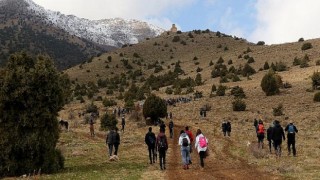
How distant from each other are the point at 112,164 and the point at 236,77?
61.2m

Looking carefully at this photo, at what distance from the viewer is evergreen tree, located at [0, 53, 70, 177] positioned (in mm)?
23875

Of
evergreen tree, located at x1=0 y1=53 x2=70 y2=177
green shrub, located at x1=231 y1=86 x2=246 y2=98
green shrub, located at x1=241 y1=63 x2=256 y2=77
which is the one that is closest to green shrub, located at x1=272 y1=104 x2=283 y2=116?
green shrub, located at x1=231 y1=86 x2=246 y2=98

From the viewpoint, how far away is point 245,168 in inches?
942

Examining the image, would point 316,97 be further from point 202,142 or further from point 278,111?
point 202,142

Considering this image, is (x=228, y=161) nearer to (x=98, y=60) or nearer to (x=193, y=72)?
(x=193, y=72)

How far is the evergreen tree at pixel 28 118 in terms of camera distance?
23.9 meters

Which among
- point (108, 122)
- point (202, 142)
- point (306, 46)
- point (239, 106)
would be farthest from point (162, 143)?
point (306, 46)

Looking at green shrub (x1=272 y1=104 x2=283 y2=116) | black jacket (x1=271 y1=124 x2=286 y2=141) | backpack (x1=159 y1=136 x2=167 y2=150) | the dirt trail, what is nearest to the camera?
the dirt trail

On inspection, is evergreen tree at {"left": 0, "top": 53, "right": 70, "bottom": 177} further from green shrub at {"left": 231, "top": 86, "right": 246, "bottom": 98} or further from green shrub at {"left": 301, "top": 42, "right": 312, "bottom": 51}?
green shrub at {"left": 301, "top": 42, "right": 312, "bottom": 51}

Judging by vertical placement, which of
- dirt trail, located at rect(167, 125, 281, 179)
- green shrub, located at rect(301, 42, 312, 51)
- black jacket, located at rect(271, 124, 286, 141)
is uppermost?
green shrub, located at rect(301, 42, 312, 51)

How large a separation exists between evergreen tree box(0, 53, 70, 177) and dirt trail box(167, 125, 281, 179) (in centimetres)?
685

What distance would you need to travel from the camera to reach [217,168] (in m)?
23.9

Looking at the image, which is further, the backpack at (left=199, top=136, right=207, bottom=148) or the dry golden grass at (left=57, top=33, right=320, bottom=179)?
the dry golden grass at (left=57, top=33, right=320, bottom=179)

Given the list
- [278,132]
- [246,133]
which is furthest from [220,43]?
[278,132]
